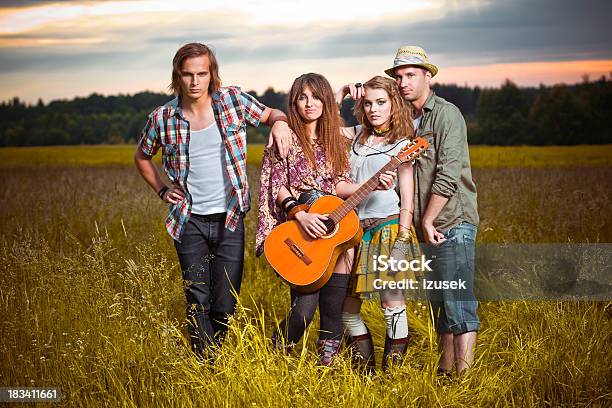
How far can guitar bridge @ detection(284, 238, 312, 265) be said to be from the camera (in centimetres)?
399

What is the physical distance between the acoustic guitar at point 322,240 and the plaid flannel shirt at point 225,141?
1.17 ft

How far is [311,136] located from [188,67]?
76 centimetres

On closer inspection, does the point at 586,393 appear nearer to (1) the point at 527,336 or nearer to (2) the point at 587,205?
(1) the point at 527,336

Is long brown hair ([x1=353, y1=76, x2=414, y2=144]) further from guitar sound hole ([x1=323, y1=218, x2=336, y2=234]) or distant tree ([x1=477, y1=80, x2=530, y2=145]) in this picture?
distant tree ([x1=477, y1=80, x2=530, y2=145])

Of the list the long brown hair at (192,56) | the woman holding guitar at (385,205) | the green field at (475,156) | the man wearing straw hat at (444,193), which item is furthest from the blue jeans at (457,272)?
the green field at (475,156)

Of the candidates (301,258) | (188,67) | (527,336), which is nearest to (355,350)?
(301,258)

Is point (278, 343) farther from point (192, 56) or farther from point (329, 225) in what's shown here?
point (192, 56)

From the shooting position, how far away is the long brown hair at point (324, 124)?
13.1 ft

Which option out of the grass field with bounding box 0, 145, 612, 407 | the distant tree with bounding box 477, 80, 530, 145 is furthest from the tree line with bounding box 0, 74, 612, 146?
the grass field with bounding box 0, 145, 612, 407

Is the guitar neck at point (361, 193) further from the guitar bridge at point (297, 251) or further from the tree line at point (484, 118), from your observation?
the tree line at point (484, 118)

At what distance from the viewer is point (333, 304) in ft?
13.4

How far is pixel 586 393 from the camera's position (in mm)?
4141

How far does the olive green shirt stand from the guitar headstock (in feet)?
0.46

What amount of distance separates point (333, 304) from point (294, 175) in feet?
2.32
